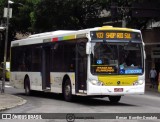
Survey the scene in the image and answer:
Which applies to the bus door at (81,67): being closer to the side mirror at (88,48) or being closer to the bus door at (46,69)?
the side mirror at (88,48)

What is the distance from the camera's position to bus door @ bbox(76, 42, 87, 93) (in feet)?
63.7

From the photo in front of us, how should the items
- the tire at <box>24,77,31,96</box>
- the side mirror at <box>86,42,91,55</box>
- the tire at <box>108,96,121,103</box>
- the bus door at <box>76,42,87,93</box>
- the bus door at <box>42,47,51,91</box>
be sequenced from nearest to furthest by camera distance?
the side mirror at <box>86,42,91,55</box> < the bus door at <box>76,42,87,93</box> < the tire at <box>108,96,121,103</box> < the bus door at <box>42,47,51,91</box> < the tire at <box>24,77,31,96</box>

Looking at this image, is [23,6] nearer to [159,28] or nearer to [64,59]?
[159,28]

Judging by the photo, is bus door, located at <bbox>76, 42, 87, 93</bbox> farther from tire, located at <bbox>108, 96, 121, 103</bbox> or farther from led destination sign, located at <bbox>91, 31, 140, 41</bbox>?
tire, located at <bbox>108, 96, 121, 103</bbox>

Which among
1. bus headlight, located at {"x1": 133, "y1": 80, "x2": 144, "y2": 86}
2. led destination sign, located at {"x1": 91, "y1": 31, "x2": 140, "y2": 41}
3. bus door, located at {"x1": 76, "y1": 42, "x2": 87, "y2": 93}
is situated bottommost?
bus headlight, located at {"x1": 133, "y1": 80, "x2": 144, "y2": 86}

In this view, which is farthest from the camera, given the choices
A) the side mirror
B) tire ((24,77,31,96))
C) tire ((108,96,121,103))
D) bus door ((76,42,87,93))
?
tire ((24,77,31,96))

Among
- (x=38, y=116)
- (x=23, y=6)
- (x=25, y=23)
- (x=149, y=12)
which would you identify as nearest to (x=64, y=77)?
(x=38, y=116)

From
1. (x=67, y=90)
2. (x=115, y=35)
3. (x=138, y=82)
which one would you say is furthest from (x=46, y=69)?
(x=138, y=82)

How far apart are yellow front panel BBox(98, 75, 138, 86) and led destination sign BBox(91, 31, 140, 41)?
5.24ft

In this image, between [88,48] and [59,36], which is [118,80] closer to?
[88,48]

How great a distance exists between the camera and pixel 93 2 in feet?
137

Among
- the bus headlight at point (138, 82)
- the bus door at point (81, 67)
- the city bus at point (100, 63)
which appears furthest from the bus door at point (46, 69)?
the bus headlight at point (138, 82)

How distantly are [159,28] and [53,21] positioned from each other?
30.6ft

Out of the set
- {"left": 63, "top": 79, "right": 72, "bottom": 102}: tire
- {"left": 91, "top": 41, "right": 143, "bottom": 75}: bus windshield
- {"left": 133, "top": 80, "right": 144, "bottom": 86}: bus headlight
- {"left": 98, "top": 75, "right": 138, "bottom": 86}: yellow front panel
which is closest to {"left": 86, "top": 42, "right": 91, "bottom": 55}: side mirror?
{"left": 91, "top": 41, "right": 143, "bottom": 75}: bus windshield
